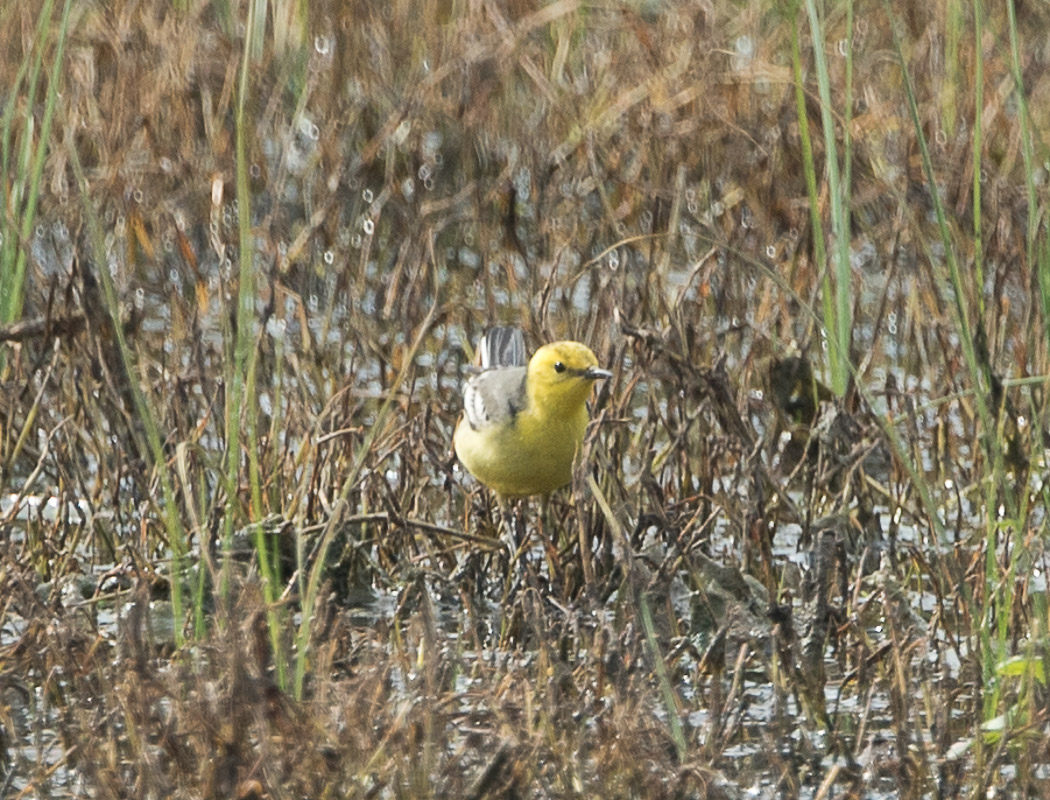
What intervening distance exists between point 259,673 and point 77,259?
1.62 meters

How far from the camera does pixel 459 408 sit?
5461 mm

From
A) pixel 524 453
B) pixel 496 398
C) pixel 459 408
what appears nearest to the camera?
pixel 524 453

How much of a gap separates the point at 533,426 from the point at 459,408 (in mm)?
1141

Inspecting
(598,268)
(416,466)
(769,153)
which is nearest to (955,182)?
(769,153)

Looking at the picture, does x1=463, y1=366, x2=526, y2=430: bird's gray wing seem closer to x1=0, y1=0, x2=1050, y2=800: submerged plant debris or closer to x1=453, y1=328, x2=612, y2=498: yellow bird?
x1=453, y1=328, x2=612, y2=498: yellow bird

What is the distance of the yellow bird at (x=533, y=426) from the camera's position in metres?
4.31

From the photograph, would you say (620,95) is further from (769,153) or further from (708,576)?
(708,576)

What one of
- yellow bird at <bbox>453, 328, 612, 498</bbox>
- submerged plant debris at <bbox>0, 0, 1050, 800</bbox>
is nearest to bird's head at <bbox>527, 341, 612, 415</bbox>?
yellow bird at <bbox>453, 328, 612, 498</bbox>

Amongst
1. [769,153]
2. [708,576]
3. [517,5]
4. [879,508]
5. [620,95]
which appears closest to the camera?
[708,576]

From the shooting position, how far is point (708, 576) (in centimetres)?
430

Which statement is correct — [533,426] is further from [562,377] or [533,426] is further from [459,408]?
[459,408]

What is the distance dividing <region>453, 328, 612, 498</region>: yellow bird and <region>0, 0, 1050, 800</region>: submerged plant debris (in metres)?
0.13

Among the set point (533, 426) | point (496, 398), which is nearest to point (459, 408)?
point (496, 398)

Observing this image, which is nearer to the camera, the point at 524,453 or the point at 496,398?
the point at 524,453
